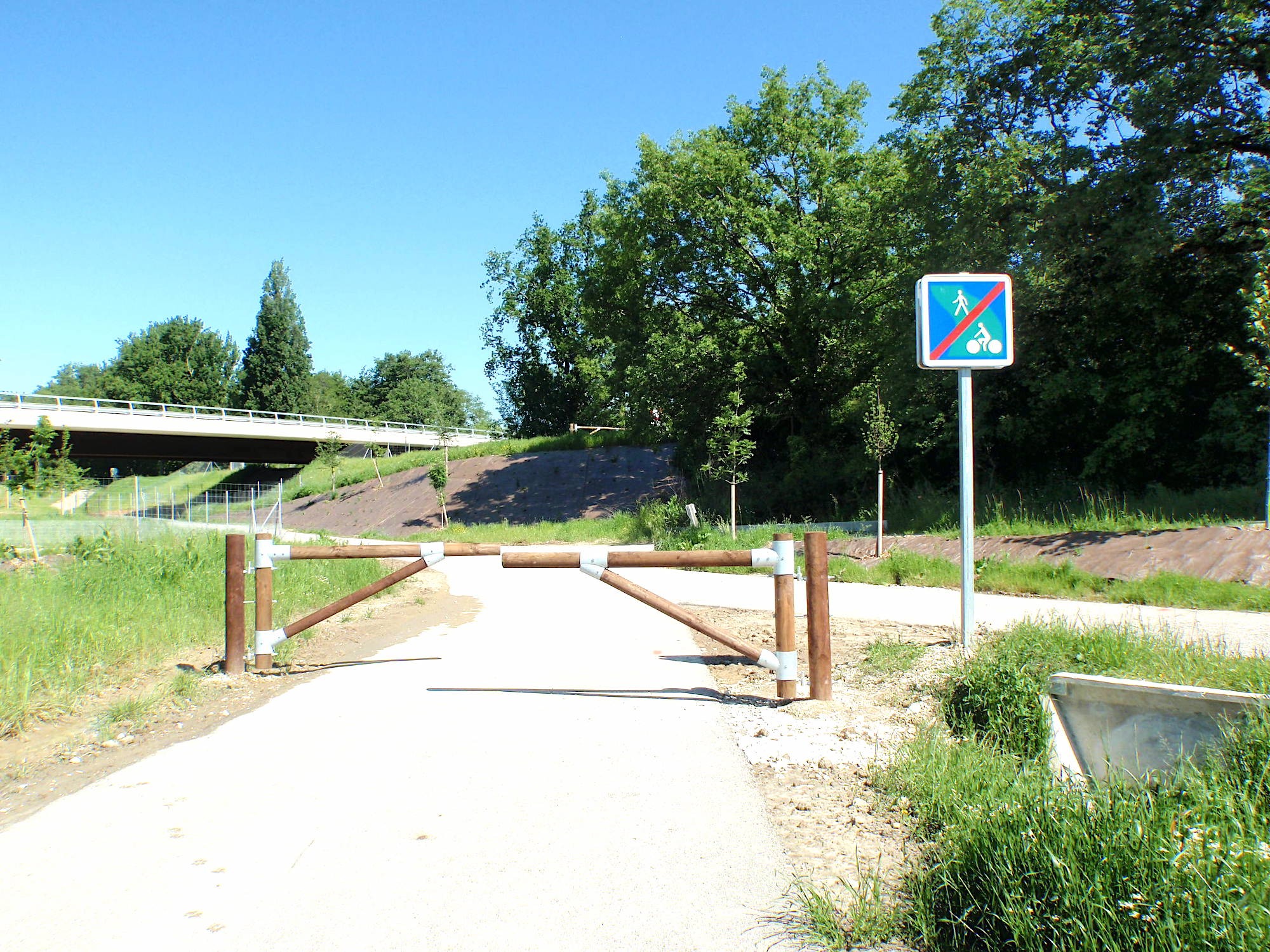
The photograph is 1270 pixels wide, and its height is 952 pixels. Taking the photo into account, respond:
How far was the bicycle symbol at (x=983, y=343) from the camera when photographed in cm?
732

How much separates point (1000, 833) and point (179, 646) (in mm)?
7230

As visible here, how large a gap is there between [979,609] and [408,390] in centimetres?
9305

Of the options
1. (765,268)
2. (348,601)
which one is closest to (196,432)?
(765,268)

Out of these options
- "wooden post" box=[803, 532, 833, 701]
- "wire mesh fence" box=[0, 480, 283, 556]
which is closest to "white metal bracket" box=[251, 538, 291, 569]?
"wire mesh fence" box=[0, 480, 283, 556]

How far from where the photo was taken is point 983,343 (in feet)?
24.1

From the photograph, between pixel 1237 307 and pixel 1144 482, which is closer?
pixel 1237 307

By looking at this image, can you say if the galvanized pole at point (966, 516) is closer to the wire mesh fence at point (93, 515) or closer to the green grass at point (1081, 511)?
the wire mesh fence at point (93, 515)

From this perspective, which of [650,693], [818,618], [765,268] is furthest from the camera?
[765,268]

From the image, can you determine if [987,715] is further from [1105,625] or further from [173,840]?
[173,840]

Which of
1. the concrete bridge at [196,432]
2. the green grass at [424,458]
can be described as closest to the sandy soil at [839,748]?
the green grass at [424,458]

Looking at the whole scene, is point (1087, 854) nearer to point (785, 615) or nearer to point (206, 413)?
point (785, 615)

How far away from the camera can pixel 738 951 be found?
2.92m

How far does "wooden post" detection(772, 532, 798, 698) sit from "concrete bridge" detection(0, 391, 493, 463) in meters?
44.9

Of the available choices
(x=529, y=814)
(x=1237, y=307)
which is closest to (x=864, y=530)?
(x=1237, y=307)
